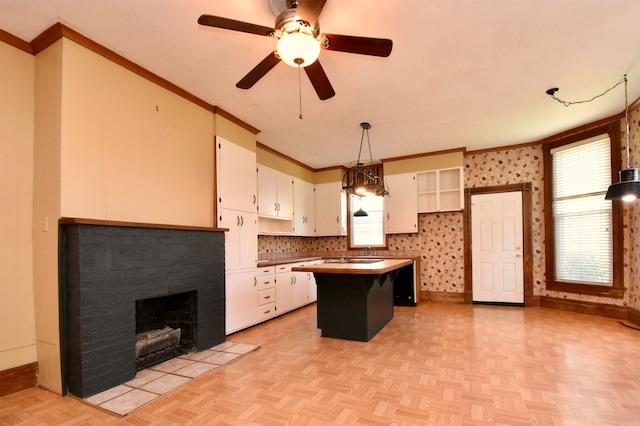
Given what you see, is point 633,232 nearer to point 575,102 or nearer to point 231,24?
point 575,102

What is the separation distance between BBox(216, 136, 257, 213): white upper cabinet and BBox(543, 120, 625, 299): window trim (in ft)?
15.6

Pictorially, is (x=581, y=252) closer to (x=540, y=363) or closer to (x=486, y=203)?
(x=486, y=203)

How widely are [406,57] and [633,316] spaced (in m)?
4.53

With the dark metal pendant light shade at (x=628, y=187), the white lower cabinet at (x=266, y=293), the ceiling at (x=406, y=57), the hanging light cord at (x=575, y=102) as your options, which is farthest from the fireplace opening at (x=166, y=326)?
the dark metal pendant light shade at (x=628, y=187)

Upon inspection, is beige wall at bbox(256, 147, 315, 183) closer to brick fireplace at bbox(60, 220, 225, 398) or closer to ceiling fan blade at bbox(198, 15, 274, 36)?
brick fireplace at bbox(60, 220, 225, 398)

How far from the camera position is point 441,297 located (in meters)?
6.10

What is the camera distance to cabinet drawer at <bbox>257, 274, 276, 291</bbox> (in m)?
4.63

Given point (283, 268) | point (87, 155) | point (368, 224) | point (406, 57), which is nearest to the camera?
point (87, 155)

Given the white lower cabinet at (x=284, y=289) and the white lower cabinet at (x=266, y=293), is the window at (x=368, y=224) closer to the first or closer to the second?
the white lower cabinet at (x=284, y=289)

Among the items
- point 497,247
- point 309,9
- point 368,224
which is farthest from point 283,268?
point 309,9

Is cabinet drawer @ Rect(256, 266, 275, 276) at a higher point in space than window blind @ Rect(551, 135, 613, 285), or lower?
lower

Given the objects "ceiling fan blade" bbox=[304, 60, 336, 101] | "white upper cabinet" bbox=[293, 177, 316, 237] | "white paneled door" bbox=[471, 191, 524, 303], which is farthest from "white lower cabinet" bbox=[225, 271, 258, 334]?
"white paneled door" bbox=[471, 191, 524, 303]

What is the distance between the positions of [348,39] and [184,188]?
238cm

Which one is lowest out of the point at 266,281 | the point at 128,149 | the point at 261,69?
the point at 266,281
